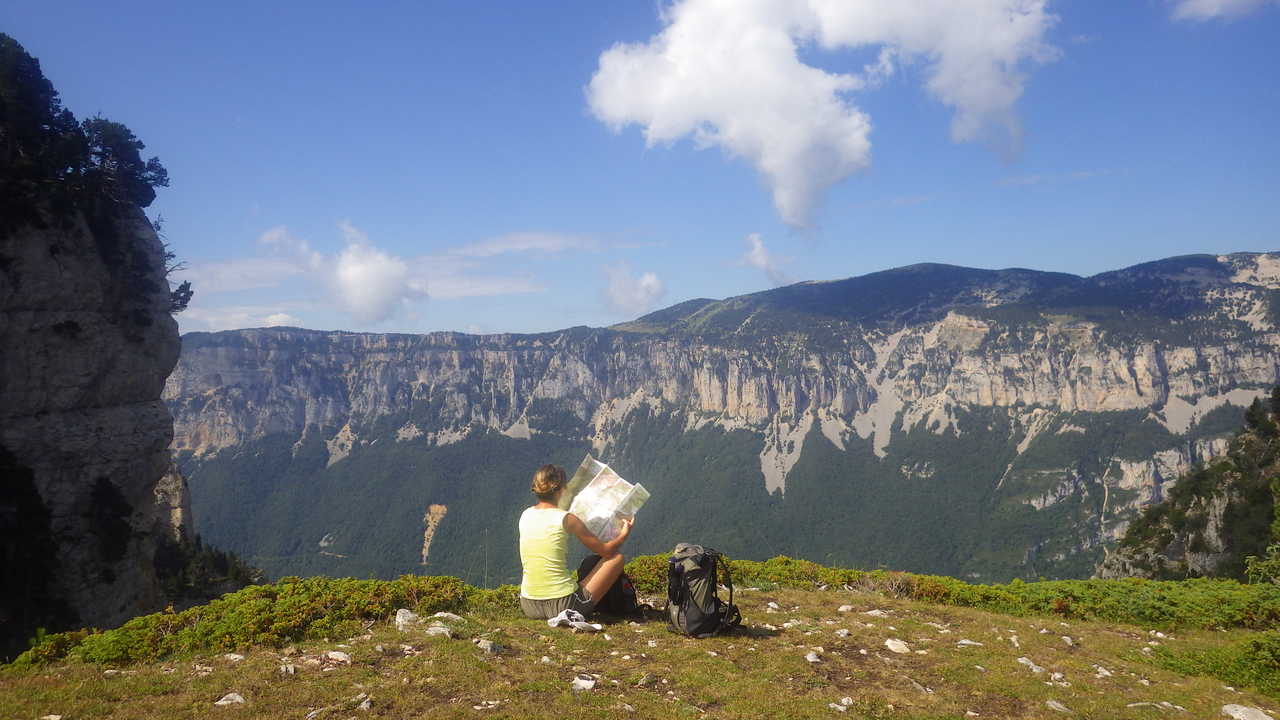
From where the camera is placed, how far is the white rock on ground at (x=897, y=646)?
37.5ft

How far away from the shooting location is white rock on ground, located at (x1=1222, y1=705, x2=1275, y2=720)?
29.0ft

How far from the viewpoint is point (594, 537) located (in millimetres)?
11305

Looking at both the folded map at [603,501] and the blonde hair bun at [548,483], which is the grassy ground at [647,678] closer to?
the folded map at [603,501]

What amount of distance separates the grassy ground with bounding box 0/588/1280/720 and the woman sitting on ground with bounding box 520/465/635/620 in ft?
1.87

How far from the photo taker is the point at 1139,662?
→ 12094 millimetres

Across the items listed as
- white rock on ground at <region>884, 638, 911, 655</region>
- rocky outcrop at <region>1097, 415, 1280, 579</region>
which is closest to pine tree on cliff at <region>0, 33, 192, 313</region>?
white rock on ground at <region>884, 638, 911, 655</region>

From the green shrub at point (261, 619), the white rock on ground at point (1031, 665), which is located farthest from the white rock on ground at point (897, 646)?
the green shrub at point (261, 619)

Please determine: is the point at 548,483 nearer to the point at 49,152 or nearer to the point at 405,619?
the point at 405,619

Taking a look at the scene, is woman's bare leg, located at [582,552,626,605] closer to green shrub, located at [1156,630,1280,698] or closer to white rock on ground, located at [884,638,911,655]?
white rock on ground, located at [884,638,911,655]

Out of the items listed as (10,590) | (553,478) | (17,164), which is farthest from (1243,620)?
(17,164)

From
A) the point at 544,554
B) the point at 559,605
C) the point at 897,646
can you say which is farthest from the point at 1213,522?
the point at 544,554

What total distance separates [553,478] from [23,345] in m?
49.5

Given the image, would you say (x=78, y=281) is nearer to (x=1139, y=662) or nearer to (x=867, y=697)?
(x=867, y=697)

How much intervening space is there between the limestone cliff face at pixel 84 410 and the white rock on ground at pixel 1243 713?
50419mm
